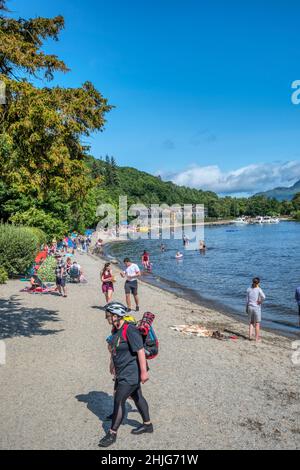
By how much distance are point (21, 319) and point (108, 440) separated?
28.5 feet

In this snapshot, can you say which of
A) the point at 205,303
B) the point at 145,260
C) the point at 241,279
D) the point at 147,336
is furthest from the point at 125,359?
the point at 145,260

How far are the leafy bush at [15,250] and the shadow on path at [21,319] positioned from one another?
6.58m

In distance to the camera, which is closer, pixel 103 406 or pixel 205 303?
pixel 103 406

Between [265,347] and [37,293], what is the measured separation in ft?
36.6

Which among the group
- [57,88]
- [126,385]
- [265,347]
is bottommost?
[265,347]

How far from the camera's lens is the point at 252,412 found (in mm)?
7312

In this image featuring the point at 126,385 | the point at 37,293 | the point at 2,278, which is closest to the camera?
the point at 126,385

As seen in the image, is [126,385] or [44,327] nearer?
[126,385]

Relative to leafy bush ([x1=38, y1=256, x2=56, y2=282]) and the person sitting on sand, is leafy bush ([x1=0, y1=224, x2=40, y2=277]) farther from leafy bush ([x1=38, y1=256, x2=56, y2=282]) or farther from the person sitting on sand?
the person sitting on sand

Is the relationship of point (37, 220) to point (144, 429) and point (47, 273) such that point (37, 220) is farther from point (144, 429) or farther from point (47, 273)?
point (144, 429)

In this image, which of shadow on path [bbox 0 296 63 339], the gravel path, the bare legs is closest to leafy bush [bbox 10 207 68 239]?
shadow on path [bbox 0 296 63 339]

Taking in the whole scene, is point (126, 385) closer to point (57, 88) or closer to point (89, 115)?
point (89, 115)

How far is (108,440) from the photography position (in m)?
6.00

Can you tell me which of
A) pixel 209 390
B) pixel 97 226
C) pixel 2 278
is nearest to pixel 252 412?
pixel 209 390
